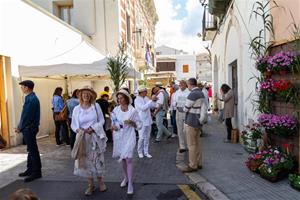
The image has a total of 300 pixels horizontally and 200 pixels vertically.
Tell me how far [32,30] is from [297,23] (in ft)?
29.8

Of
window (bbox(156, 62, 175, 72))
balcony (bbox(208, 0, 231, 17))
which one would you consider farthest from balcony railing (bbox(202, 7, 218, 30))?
window (bbox(156, 62, 175, 72))

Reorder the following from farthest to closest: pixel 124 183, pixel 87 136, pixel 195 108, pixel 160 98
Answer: pixel 160 98, pixel 195 108, pixel 124 183, pixel 87 136

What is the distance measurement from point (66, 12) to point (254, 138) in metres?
14.6

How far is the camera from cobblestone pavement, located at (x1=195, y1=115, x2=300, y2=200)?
5.27 m

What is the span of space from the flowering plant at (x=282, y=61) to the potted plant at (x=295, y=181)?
5.89ft

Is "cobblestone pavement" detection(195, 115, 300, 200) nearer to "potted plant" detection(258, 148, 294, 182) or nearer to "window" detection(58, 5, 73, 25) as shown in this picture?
"potted plant" detection(258, 148, 294, 182)

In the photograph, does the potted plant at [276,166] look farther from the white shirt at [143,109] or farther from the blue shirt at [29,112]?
the blue shirt at [29,112]

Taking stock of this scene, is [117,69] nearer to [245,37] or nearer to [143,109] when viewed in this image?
[143,109]

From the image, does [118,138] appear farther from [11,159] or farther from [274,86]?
[11,159]

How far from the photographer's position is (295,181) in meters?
5.40

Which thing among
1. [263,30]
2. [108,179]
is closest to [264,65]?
[263,30]

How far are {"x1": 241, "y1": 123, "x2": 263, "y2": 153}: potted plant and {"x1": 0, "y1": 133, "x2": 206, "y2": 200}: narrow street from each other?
1741 mm

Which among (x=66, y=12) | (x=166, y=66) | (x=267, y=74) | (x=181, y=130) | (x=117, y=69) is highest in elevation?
(x=66, y=12)

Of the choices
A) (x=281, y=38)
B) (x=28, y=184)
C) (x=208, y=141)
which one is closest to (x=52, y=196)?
(x=28, y=184)
